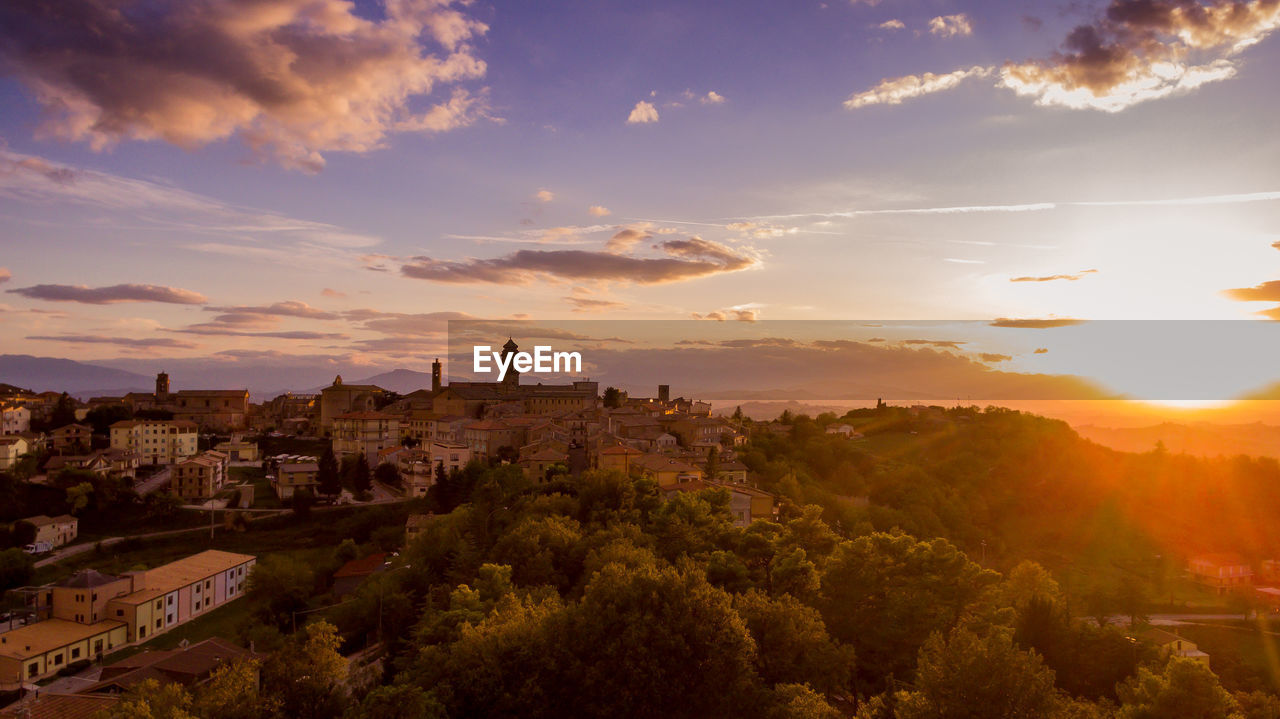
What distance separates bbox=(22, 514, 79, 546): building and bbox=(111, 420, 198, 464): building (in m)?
13.9

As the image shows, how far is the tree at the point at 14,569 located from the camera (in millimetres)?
36281

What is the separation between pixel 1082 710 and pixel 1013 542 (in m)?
39.4

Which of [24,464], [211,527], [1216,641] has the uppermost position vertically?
[24,464]

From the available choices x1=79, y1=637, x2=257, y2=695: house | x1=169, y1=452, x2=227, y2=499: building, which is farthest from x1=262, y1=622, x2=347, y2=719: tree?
x1=169, y1=452, x2=227, y2=499: building

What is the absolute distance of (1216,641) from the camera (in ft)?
105

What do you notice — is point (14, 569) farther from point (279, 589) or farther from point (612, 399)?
point (612, 399)

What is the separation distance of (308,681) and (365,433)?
162 ft

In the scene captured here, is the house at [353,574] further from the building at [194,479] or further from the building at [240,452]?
the building at [240,452]

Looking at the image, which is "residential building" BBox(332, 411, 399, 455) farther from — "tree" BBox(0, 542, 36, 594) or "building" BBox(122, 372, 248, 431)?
"tree" BBox(0, 542, 36, 594)

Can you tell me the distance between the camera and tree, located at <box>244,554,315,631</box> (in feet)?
105

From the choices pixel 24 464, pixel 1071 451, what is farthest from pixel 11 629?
pixel 1071 451

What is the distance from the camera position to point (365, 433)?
6366 cm

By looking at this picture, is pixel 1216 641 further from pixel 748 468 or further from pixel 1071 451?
pixel 1071 451

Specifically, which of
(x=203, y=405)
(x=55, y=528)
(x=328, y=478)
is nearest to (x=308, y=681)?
(x=328, y=478)
